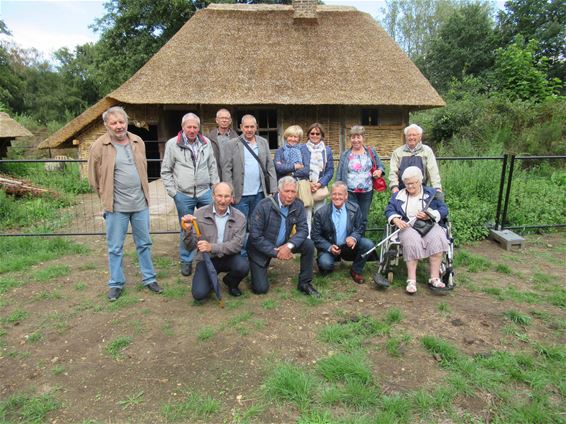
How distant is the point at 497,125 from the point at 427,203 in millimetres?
9572

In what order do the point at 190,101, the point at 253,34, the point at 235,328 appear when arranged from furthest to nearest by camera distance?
the point at 253,34, the point at 190,101, the point at 235,328

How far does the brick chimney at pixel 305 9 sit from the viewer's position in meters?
13.0

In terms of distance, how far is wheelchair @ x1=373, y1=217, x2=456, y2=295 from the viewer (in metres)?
3.79

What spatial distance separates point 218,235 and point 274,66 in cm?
904

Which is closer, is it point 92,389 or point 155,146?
point 92,389

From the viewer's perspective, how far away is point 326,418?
2174 mm

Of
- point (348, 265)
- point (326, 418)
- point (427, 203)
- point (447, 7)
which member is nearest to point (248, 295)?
point (348, 265)

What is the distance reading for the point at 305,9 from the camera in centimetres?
1300

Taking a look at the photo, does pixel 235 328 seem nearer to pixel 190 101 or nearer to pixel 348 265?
pixel 348 265

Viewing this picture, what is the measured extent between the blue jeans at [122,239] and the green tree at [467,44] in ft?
80.3

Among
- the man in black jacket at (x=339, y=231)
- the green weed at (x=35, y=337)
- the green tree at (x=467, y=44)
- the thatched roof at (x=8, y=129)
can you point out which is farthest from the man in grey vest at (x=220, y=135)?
the green tree at (x=467, y=44)

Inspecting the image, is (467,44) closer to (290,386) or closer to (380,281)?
(380,281)

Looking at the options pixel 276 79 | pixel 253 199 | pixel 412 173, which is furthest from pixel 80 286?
pixel 276 79

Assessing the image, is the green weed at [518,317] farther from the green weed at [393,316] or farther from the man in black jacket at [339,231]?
the man in black jacket at [339,231]
